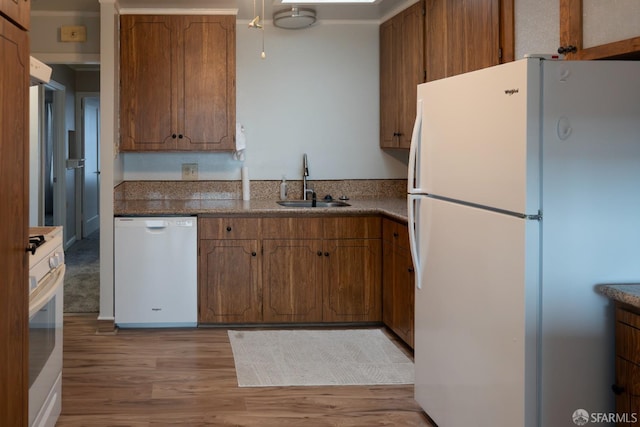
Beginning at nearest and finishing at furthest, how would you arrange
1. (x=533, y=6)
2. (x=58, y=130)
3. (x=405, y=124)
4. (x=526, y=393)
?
(x=526, y=393) → (x=533, y=6) → (x=405, y=124) → (x=58, y=130)

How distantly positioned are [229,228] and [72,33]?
190cm

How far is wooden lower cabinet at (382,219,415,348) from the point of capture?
4309 mm

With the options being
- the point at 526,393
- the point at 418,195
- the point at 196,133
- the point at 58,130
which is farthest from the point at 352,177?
the point at 58,130

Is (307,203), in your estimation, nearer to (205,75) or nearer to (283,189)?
(283,189)

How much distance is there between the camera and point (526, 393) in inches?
90.4

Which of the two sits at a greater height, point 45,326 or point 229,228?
point 229,228

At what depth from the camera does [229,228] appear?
16.3 ft

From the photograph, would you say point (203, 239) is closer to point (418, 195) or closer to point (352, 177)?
point (352, 177)

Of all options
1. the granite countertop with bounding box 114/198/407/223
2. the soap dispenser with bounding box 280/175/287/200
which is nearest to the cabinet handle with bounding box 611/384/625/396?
the granite countertop with bounding box 114/198/407/223

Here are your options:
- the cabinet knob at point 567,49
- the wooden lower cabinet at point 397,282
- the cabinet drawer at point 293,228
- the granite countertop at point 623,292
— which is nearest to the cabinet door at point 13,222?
the granite countertop at point 623,292

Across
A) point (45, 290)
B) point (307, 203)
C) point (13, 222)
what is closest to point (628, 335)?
point (13, 222)

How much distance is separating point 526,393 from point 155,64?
12.5 feet

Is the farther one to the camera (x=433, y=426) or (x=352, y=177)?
(x=352, y=177)

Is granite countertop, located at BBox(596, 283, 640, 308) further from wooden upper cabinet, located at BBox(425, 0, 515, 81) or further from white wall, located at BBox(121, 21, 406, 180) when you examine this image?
white wall, located at BBox(121, 21, 406, 180)
